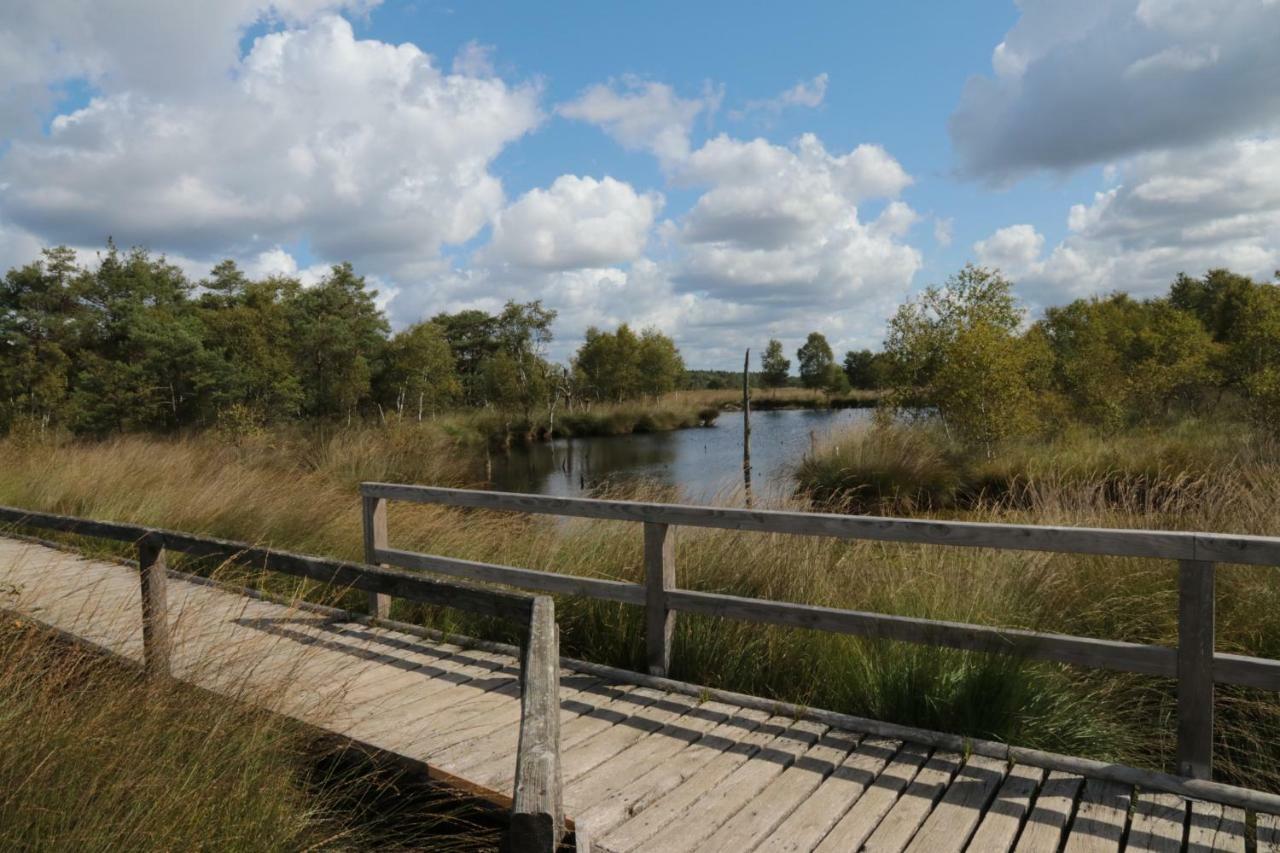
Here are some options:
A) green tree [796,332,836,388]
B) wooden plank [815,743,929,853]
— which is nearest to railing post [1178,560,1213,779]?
wooden plank [815,743,929,853]

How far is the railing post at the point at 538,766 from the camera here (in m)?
1.44

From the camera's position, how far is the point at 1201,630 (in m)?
3.13

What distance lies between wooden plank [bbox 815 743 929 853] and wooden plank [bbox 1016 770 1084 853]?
17.3 inches

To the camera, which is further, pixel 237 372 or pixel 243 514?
pixel 237 372

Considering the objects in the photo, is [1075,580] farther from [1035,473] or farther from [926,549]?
[1035,473]

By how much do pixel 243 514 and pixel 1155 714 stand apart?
25.2ft

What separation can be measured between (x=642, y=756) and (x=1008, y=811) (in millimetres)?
1381

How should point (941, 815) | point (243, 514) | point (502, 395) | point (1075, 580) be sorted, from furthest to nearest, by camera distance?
point (502, 395) → point (243, 514) → point (1075, 580) → point (941, 815)

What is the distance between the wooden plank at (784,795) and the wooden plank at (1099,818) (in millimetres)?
856

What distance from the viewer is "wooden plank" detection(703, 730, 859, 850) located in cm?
284

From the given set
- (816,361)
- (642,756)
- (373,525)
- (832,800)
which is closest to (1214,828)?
(832,800)

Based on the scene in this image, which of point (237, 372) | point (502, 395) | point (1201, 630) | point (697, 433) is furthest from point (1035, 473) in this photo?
point (697, 433)

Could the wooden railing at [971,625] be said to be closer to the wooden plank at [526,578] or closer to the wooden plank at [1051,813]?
the wooden plank at [526,578]

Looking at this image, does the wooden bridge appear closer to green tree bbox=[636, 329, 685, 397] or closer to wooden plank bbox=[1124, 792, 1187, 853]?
wooden plank bbox=[1124, 792, 1187, 853]
